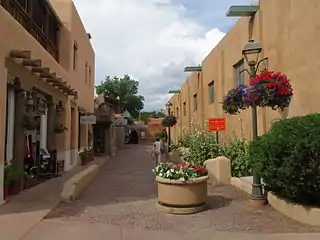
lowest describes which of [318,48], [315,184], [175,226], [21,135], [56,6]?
[175,226]

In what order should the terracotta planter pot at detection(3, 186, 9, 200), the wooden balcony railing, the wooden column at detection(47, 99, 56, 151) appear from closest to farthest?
the terracotta planter pot at detection(3, 186, 9, 200), the wooden balcony railing, the wooden column at detection(47, 99, 56, 151)

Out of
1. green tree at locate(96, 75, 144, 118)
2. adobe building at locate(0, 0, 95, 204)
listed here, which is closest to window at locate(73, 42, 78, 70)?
adobe building at locate(0, 0, 95, 204)

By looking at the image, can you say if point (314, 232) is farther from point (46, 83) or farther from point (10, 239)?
point (46, 83)

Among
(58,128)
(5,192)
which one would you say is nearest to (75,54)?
(58,128)

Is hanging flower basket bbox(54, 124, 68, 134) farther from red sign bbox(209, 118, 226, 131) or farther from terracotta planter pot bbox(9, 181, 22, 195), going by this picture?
red sign bbox(209, 118, 226, 131)

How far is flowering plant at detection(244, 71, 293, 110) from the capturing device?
870cm

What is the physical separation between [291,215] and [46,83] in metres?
9.64

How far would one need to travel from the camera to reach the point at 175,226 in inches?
279

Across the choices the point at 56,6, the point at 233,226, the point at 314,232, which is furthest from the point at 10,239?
the point at 56,6

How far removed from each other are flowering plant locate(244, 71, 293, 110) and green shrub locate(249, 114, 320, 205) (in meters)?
0.75

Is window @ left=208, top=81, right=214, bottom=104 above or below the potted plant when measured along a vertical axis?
above


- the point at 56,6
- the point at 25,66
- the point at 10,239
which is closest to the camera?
the point at 10,239

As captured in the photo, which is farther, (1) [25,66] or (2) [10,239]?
(1) [25,66]

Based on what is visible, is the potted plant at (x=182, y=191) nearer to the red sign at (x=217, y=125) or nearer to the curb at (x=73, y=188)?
the curb at (x=73, y=188)
